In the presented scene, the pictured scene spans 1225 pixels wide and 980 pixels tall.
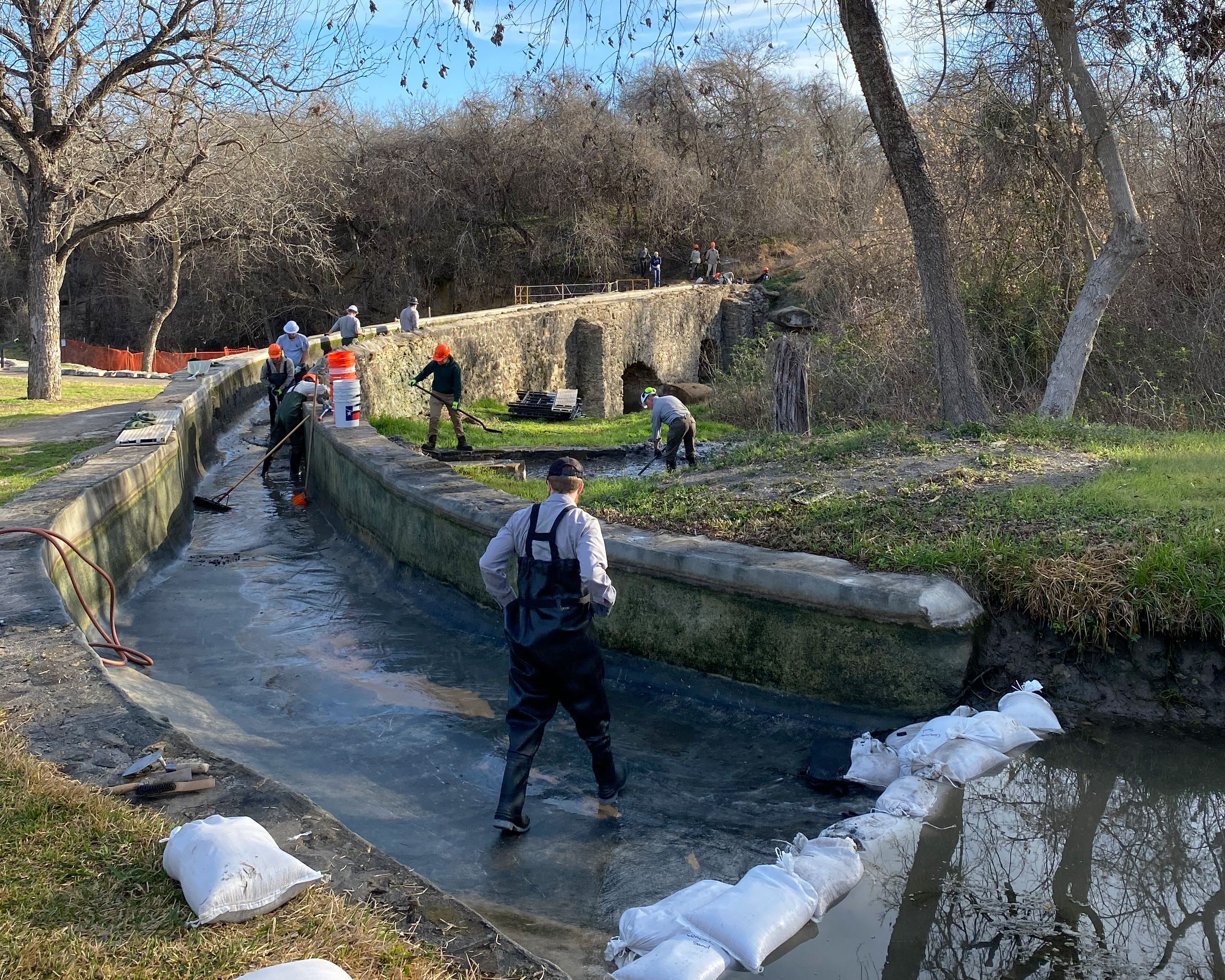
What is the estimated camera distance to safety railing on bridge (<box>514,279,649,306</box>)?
43.3 m

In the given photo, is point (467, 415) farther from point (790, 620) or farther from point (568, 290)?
point (568, 290)

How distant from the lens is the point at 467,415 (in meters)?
17.0

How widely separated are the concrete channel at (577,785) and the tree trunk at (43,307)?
12.0m

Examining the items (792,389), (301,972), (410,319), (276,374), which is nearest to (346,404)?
(276,374)

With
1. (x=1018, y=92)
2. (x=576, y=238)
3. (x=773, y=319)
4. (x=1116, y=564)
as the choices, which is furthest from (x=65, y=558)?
(x=576, y=238)

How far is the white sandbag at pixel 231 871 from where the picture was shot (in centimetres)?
296

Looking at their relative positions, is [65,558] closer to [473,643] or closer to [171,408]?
[473,643]

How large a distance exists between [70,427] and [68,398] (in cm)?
532

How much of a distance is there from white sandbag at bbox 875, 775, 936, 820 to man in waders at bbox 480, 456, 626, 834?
127 cm

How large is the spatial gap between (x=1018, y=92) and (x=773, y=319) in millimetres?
26557

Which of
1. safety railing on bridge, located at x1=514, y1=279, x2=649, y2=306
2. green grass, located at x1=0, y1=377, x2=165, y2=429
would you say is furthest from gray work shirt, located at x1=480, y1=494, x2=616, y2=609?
safety railing on bridge, located at x1=514, y1=279, x2=649, y2=306

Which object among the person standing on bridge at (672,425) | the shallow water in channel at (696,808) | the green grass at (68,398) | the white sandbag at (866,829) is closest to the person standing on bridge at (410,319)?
the green grass at (68,398)

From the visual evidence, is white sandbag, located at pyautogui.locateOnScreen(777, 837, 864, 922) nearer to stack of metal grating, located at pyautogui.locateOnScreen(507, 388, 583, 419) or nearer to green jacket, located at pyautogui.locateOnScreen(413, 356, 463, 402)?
green jacket, located at pyautogui.locateOnScreen(413, 356, 463, 402)

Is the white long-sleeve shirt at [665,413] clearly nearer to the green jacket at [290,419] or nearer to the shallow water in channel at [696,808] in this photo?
the green jacket at [290,419]
